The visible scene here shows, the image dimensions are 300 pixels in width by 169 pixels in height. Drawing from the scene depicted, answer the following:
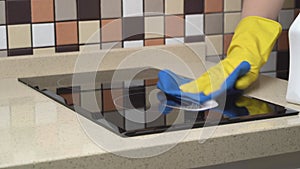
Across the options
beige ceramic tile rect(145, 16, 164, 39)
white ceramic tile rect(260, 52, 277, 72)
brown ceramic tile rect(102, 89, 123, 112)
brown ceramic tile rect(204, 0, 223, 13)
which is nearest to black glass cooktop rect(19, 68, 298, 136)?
brown ceramic tile rect(102, 89, 123, 112)

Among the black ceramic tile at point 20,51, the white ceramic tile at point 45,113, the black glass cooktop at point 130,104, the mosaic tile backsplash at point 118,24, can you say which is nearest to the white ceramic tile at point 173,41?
the mosaic tile backsplash at point 118,24

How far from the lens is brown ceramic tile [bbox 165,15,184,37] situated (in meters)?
1.38

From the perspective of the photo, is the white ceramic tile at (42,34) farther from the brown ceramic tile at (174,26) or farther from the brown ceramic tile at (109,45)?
the brown ceramic tile at (174,26)

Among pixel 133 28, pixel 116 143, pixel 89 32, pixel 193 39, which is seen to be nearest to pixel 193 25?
pixel 193 39

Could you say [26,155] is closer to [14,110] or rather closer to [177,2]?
[14,110]

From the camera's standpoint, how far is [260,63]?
1.12 metres

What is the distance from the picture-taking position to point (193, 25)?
4.54ft

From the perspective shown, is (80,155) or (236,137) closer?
(80,155)

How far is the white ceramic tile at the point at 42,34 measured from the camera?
1.24 m

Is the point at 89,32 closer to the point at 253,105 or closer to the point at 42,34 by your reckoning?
the point at 42,34

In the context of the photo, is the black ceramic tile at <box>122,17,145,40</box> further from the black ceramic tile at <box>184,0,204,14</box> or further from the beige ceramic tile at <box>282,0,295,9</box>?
the beige ceramic tile at <box>282,0,295,9</box>

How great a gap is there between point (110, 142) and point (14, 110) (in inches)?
9.8

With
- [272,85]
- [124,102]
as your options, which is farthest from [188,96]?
[272,85]

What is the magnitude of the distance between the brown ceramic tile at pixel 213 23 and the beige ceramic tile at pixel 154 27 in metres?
0.11
